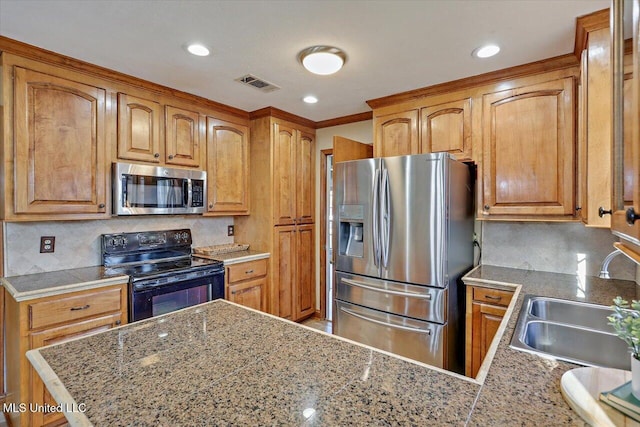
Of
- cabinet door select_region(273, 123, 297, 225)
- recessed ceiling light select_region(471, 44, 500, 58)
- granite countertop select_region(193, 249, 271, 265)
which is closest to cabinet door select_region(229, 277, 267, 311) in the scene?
granite countertop select_region(193, 249, 271, 265)

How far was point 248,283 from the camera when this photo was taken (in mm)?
3043

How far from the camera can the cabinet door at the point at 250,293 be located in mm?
2912

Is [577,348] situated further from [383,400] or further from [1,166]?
[1,166]

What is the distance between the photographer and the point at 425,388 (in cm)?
84

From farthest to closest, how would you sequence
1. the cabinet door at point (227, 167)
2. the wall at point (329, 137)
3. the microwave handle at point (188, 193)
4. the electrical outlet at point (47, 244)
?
the wall at point (329, 137) < the cabinet door at point (227, 167) < the microwave handle at point (188, 193) < the electrical outlet at point (47, 244)

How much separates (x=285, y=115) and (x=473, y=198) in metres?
2.03

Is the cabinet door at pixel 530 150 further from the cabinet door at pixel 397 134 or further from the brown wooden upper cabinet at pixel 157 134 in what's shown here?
the brown wooden upper cabinet at pixel 157 134

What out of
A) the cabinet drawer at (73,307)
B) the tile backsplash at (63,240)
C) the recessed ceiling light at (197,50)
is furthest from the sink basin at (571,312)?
the tile backsplash at (63,240)

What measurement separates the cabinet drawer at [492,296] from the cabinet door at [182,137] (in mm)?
2541

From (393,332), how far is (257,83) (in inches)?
86.6

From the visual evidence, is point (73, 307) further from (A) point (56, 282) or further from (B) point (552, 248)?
(B) point (552, 248)

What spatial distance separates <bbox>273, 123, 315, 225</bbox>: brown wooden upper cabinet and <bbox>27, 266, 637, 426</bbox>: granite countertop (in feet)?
7.15

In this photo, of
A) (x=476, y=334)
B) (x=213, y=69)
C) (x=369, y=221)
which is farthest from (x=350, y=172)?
(x=476, y=334)

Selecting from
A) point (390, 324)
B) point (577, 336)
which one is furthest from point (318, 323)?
point (577, 336)
